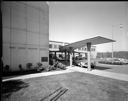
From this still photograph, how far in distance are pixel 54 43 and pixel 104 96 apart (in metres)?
35.0

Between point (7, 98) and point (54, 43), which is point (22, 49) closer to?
point (7, 98)

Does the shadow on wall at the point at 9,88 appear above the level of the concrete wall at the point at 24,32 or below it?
below

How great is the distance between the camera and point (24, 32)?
12.6 m

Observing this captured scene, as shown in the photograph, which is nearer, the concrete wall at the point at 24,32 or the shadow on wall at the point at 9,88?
the shadow on wall at the point at 9,88

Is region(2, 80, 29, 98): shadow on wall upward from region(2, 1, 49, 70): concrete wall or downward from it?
downward

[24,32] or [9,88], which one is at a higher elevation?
[24,32]

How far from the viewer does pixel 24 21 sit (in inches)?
498

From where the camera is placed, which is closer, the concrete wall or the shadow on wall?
the shadow on wall

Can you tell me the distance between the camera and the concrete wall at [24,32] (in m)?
11.2

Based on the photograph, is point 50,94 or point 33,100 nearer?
point 33,100

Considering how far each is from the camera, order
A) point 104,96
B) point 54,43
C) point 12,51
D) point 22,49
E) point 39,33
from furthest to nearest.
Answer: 1. point 54,43
2. point 39,33
3. point 22,49
4. point 12,51
5. point 104,96

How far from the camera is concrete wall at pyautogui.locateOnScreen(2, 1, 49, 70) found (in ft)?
36.9

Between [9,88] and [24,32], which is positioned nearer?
[9,88]

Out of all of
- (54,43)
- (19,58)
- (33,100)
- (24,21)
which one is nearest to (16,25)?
(24,21)
